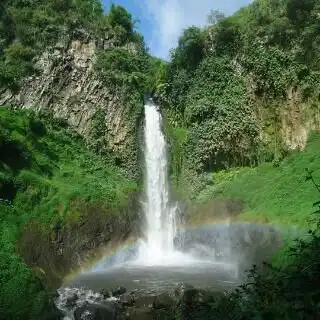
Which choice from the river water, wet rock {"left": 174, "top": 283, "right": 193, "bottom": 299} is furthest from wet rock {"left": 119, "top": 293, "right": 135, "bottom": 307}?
wet rock {"left": 174, "top": 283, "right": 193, "bottom": 299}

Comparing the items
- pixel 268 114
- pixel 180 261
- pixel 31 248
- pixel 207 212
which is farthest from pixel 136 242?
pixel 268 114

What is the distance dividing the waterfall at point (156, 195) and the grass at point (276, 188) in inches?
105

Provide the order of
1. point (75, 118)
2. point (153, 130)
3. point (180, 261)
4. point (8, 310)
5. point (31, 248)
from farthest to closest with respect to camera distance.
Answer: point (153, 130), point (75, 118), point (180, 261), point (31, 248), point (8, 310)

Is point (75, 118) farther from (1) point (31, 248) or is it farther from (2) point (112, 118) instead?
(1) point (31, 248)

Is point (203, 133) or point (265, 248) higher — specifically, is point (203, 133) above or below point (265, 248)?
above

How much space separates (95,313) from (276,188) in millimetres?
11963

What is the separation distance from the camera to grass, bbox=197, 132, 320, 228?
18.0 metres

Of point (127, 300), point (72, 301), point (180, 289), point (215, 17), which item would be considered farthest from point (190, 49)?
point (72, 301)

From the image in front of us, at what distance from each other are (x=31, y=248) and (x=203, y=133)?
44.9ft

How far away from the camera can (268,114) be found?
81.5 ft

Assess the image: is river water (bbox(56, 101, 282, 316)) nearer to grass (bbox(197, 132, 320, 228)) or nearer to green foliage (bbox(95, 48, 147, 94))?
grass (bbox(197, 132, 320, 228))

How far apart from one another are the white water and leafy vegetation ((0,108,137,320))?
1.70 metres

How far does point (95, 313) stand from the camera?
11.8 m

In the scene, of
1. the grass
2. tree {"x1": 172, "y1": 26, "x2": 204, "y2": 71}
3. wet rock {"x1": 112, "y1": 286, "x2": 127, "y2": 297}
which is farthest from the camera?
tree {"x1": 172, "y1": 26, "x2": 204, "y2": 71}
